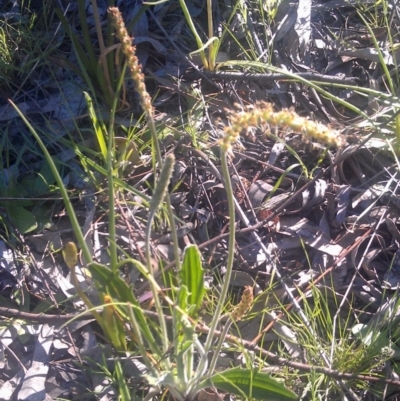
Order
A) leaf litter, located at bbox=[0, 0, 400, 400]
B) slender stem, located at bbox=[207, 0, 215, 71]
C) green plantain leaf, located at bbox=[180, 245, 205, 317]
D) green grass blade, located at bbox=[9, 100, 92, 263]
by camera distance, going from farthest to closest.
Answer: slender stem, located at bbox=[207, 0, 215, 71] → leaf litter, located at bbox=[0, 0, 400, 400] → green plantain leaf, located at bbox=[180, 245, 205, 317] → green grass blade, located at bbox=[9, 100, 92, 263]

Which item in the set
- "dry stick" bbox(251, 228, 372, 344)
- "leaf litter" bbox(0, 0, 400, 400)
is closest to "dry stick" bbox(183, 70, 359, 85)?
"leaf litter" bbox(0, 0, 400, 400)

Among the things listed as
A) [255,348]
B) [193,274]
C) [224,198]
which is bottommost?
[255,348]

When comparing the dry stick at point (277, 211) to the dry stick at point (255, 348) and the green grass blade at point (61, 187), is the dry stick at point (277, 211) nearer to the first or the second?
the dry stick at point (255, 348)

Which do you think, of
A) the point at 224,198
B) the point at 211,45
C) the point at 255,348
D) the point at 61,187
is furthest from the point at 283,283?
the point at 211,45

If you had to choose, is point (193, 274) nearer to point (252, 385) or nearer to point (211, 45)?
point (252, 385)

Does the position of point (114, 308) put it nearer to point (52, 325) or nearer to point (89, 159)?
point (52, 325)

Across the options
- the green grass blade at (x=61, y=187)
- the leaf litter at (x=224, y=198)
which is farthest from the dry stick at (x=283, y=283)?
the green grass blade at (x=61, y=187)

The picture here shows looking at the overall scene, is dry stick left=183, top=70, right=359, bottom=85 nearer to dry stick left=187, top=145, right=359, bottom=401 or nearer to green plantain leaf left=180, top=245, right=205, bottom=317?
dry stick left=187, top=145, right=359, bottom=401

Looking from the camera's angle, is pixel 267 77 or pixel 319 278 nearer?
pixel 319 278
